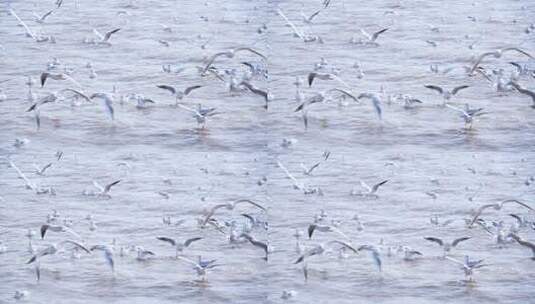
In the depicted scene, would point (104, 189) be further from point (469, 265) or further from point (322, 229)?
point (469, 265)

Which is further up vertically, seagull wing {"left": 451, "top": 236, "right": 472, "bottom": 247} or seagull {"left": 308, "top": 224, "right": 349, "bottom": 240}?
seagull {"left": 308, "top": 224, "right": 349, "bottom": 240}

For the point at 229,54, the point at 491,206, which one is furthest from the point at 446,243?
the point at 229,54

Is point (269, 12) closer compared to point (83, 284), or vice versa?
point (83, 284)

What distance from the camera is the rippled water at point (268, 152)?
2.58 m

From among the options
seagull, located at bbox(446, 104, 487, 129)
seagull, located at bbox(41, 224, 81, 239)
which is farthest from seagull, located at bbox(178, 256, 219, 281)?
seagull, located at bbox(446, 104, 487, 129)

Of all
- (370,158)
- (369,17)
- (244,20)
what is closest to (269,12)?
(244,20)

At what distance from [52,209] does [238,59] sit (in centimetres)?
60

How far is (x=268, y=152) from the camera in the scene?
2729mm

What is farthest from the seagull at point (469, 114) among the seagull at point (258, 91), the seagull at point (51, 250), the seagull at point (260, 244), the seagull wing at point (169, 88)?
the seagull at point (51, 250)

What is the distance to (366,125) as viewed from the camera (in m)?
2.76

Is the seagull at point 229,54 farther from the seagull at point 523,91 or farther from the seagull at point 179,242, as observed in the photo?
the seagull at point 523,91

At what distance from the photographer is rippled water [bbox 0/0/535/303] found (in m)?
2.58

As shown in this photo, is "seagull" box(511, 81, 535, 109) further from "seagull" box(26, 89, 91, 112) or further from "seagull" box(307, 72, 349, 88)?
"seagull" box(26, 89, 91, 112)

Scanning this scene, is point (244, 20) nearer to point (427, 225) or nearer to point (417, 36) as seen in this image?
point (417, 36)
